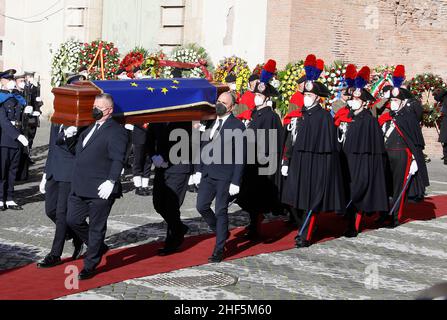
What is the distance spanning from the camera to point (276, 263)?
977cm

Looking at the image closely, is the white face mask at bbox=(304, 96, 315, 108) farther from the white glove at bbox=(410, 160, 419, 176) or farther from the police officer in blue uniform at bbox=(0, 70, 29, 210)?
the police officer in blue uniform at bbox=(0, 70, 29, 210)

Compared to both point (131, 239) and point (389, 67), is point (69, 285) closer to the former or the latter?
point (131, 239)

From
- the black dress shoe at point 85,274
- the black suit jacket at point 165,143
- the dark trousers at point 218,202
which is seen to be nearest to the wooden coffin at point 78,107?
the black suit jacket at point 165,143

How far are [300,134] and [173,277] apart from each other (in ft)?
9.87

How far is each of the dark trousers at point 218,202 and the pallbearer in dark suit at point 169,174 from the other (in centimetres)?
34

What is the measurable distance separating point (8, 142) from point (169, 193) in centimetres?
389

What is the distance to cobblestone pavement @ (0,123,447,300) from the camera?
834 cm

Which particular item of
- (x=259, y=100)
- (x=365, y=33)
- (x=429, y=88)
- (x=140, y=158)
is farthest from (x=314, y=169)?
(x=429, y=88)

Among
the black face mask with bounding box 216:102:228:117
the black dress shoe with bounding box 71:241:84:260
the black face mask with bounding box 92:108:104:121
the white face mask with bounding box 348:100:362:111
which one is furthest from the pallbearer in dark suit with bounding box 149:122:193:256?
the white face mask with bounding box 348:100:362:111

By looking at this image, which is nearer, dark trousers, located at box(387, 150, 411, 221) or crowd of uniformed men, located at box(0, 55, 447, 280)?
crowd of uniformed men, located at box(0, 55, 447, 280)

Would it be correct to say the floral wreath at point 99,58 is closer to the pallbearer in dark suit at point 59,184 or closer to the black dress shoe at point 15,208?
the black dress shoe at point 15,208

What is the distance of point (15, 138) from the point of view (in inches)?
511

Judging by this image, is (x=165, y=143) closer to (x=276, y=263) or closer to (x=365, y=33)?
(x=276, y=263)

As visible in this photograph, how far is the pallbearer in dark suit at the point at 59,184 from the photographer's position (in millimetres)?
9258
